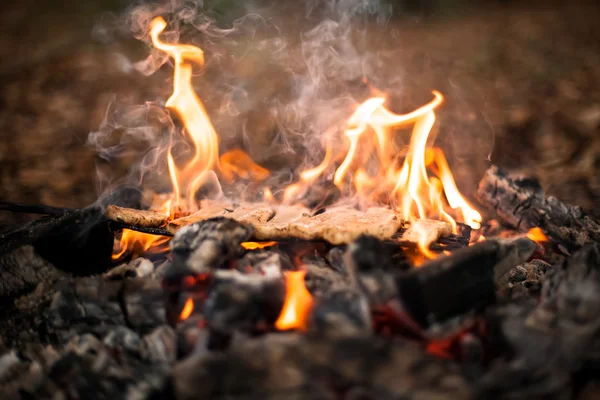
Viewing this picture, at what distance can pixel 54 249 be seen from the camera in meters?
2.66

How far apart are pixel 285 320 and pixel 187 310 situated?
513mm

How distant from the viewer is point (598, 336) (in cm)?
174

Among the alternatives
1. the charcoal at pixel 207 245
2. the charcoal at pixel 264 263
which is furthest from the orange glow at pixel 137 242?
the charcoal at pixel 264 263

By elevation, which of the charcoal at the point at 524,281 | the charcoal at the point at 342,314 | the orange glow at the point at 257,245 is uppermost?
the charcoal at the point at 342,314

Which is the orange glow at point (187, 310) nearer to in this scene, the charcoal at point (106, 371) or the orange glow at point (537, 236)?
the charcoal at point (106, 371)

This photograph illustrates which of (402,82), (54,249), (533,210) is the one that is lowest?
(533,210)

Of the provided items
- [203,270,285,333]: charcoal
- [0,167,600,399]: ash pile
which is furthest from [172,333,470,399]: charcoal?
[203,270,285,333]: charcoal

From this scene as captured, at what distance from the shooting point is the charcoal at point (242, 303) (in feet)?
6.09

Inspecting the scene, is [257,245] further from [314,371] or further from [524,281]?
[524,281]

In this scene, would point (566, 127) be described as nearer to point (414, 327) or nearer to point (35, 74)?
point (414, 327)

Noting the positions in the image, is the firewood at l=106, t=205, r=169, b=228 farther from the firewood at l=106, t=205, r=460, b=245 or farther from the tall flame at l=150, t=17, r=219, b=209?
the tall flame at l=150, t=17, r=219, b=209

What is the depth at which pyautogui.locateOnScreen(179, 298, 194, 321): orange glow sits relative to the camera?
7.03ft

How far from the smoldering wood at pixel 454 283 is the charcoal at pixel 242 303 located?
0.55 metres

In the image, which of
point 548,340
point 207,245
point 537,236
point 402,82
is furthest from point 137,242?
point 402,82
